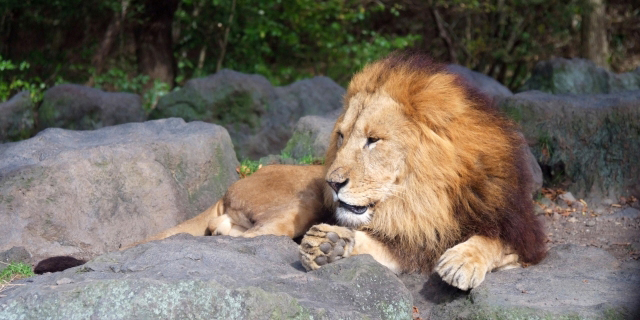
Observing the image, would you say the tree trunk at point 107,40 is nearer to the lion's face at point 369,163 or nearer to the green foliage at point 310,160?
the green foliage at point 310,160

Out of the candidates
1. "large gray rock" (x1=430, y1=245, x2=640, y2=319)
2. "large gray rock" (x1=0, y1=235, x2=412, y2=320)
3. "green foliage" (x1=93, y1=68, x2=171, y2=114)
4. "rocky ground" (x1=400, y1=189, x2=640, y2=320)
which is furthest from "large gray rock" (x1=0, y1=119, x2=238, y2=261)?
"green foliage" (x1=93, y1=68, x2=171, y2=114)

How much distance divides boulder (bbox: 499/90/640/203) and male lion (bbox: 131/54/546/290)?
2.24 m

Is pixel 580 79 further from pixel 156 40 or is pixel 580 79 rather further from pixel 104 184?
pixel 104 184

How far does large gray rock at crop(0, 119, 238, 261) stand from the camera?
4.30 meters

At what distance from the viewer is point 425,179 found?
370cm

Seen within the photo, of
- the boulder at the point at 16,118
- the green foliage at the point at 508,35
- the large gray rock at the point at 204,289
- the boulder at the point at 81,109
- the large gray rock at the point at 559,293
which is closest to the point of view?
the large gray rock at the point at 204,289


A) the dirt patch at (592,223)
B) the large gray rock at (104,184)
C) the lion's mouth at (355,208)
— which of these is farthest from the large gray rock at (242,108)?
the lion's mouth at (355,208)

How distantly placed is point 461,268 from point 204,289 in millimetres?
1295

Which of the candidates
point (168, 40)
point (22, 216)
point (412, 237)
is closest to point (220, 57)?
point (168, 40)

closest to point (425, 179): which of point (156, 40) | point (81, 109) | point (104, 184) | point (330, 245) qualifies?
point (330, 245)

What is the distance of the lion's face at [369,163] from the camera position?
3662 millimetres

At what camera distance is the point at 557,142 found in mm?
6184

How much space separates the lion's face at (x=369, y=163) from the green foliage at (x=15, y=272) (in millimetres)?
1643

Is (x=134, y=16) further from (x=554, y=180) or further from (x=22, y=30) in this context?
(x=554, y=180)
